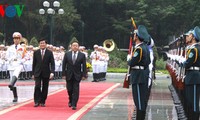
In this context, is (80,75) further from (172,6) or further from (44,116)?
(172,6)

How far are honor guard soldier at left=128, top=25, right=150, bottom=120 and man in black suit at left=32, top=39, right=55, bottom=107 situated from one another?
16.3 ft

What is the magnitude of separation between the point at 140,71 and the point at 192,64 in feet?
3.55

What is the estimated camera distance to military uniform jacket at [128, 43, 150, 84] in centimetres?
1032

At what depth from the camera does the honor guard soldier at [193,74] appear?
34.7ft

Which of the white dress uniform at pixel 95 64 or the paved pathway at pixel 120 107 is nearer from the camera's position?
the paved pathway at pixel 120 107

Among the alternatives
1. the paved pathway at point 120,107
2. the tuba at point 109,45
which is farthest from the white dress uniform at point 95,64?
the tuba at point 109,45

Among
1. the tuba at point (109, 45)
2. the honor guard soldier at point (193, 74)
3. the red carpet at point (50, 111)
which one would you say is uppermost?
the tuba at point (109, 45)

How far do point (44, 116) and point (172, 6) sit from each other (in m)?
48.7

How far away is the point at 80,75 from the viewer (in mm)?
14633

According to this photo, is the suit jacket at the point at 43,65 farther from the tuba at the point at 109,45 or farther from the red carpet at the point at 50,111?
the tuba at the point at 109,45

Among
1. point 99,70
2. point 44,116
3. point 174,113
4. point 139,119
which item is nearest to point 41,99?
point 44,116

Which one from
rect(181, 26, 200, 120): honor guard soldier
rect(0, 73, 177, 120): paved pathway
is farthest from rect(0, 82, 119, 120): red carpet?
rect(181, 26, 200, 120): honor guard soldier

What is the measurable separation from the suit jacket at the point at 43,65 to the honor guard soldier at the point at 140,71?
5003 millimetres

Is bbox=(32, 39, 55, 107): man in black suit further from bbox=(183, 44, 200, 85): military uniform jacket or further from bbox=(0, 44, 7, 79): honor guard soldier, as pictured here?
bbox=(0, 44, 7, 79): honor guard soldier
